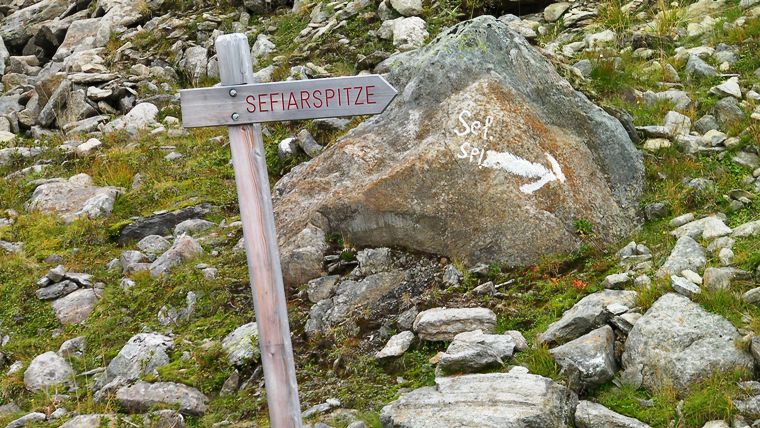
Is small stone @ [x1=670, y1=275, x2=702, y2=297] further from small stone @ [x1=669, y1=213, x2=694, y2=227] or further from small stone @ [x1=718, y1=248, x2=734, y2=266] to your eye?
small stone @ [x1=669, y1=213, x2=694, y2=227]

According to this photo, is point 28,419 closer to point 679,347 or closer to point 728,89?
point 679,347

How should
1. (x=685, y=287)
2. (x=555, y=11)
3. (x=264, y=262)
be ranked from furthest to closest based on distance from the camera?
(x=555, y=11), (x=685, y=287), (x=264, y=262)

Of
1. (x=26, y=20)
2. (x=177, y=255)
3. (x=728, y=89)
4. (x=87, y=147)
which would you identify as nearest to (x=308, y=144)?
(x=177, y=255)

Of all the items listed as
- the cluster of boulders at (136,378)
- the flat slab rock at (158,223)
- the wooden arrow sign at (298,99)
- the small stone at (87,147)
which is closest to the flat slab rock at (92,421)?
the cluster of boulders at (136,378)

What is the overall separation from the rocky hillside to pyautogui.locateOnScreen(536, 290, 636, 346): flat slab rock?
0.02 metres

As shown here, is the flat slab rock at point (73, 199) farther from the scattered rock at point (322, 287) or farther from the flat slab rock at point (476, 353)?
the flat slab rock at point (476, 353)

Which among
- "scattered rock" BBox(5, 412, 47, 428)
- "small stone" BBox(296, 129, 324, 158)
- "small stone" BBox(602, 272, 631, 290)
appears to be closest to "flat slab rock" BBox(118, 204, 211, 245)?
"small stone" BBox(296, 129, 324, 158)

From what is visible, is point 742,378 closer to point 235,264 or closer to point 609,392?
point 609,392

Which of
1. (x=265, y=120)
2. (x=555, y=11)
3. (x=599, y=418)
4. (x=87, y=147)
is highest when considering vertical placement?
(x=555, y=11)

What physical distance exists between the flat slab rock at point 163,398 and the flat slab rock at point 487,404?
1.61m

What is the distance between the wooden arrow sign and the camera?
4547mm

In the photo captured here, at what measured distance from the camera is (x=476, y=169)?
24.3 ft

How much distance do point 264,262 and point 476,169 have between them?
10.3 ft

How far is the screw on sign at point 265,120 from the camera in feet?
15.0
